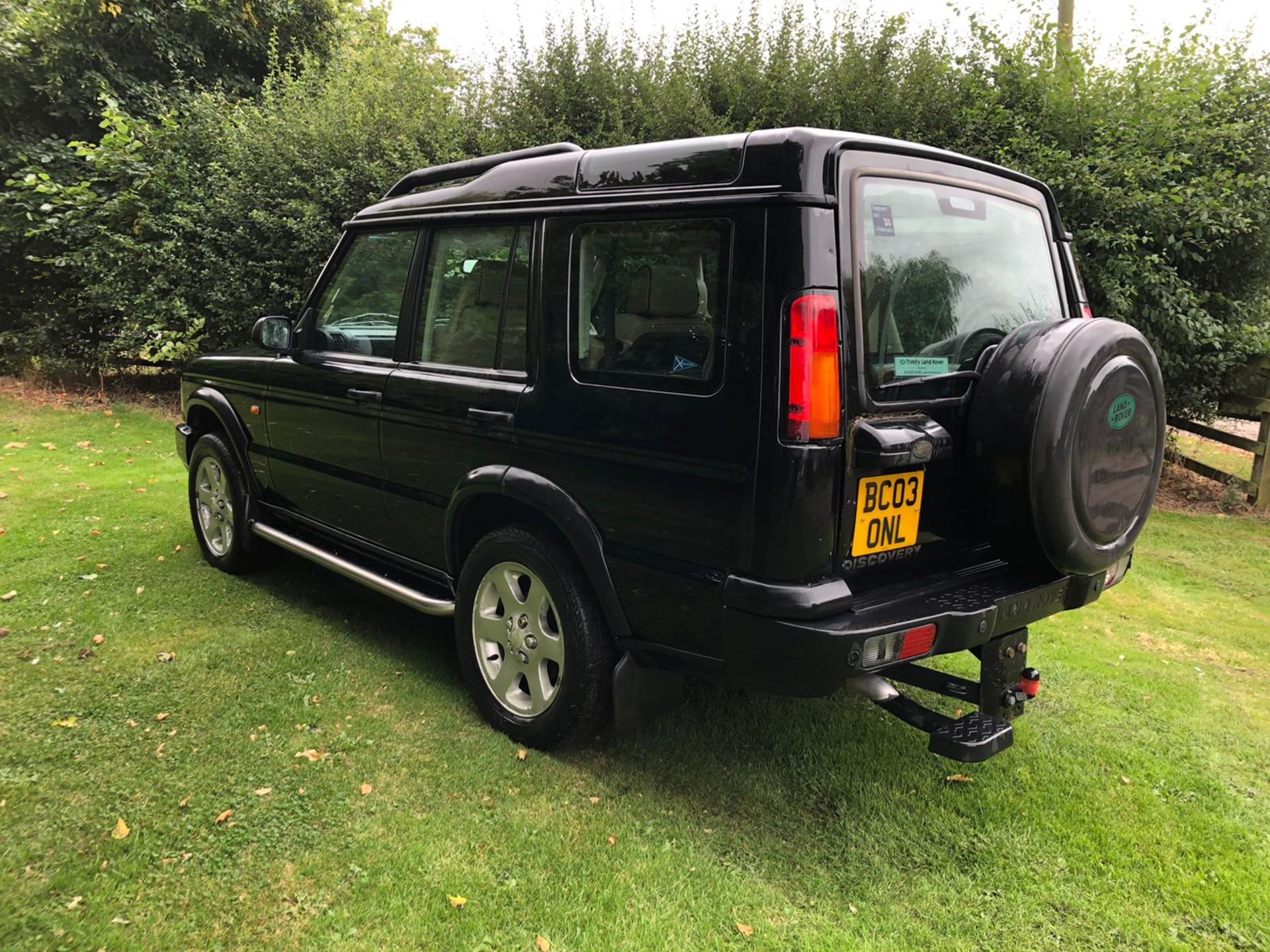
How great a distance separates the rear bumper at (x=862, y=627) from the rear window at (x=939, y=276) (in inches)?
25.1

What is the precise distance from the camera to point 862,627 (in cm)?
232

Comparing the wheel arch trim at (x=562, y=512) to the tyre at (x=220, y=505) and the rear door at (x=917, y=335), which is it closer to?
the rear door at (x=917, y=335)

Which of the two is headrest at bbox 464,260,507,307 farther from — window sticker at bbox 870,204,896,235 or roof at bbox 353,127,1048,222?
A: window sticker at bbox 870,204,896,235

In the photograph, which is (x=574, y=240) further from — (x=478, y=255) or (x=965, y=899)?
(x=965, y=899)

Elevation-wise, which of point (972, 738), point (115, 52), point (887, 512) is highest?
point (115, 52)

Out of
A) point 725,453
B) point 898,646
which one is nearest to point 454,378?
point 725,453

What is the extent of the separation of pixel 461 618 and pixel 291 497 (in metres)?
1.59

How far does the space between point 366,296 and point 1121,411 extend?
3.14 m

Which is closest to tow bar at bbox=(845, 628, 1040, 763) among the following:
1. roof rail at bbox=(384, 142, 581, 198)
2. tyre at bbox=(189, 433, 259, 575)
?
roof rail at bbox=(384, 142, 581, 198)

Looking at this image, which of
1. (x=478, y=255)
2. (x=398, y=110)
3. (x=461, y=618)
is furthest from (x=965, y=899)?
(x=398, y=110)

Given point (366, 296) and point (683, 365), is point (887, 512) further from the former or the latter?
point (366, 296)

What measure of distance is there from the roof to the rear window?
0.14m

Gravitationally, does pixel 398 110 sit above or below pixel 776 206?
above

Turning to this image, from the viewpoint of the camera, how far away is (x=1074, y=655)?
4160 mm
